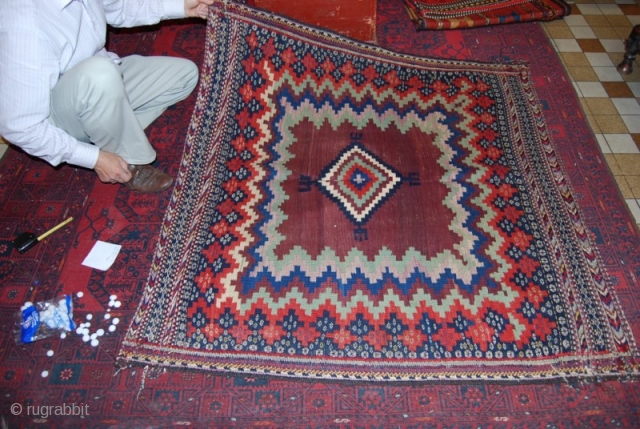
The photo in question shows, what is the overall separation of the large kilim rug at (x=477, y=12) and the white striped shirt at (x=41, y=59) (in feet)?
5.88

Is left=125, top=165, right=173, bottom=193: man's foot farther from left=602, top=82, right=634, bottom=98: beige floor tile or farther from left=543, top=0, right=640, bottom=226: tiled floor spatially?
left=602, top=82, right=634, bottom=98: beige floor tile

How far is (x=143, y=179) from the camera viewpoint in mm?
1903

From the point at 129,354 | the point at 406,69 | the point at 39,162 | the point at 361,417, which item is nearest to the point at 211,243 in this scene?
the point at 129,354

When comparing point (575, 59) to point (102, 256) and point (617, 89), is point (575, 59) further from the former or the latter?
point (102, 256)

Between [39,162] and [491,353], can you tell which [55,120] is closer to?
[39,162]

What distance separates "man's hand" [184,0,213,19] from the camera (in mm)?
1872

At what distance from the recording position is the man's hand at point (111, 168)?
168 cm

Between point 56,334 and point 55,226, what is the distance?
0.49 metres

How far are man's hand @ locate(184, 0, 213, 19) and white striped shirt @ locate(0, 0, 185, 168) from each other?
34 cm

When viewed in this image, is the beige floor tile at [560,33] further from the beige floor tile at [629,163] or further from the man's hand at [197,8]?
the man's hand at [197,8]

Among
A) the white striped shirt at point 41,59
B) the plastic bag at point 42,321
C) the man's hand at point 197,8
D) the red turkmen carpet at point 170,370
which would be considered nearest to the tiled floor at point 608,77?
the red turkmen carpet at point 170,370

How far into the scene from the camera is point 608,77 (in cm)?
244

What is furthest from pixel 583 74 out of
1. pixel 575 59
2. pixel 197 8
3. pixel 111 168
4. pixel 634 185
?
pixel 111 168

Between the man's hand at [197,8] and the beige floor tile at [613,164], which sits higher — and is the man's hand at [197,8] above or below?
above
